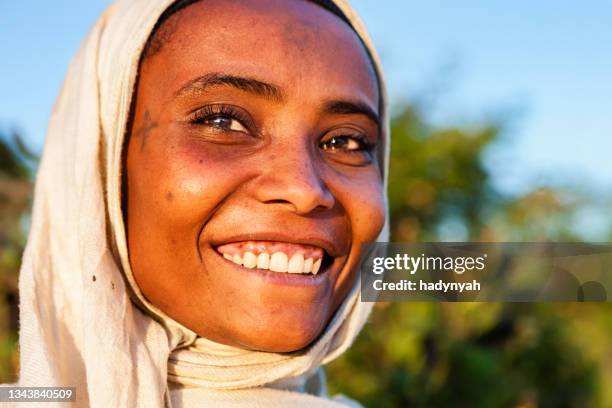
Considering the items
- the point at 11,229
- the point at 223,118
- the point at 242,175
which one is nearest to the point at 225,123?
the point at 223,118

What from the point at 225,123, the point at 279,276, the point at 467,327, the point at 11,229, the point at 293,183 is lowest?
the point at 279,276

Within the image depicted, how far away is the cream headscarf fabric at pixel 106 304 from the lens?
1.47 metres

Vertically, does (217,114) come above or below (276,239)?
above

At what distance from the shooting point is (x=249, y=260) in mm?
1469

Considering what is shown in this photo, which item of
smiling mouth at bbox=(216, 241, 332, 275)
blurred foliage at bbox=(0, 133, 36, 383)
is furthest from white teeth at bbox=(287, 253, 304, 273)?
blurred foliage at bbox=(0, 133, 36, 383)

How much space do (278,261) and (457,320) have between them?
11.1 ft

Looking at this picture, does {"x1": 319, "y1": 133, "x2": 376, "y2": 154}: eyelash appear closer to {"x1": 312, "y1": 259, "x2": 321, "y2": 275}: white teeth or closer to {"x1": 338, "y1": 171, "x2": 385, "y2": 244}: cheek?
{"x1": 338, "y1": 171, "x2": 385, "y2": 244}: cheek

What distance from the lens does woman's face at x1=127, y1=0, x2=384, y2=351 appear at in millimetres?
1455

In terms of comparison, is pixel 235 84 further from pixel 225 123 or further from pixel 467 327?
pixel 467 327

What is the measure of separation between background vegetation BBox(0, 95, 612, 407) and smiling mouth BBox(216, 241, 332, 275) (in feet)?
4.08

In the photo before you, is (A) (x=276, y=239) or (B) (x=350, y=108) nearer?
(A) (x=276, y=239)

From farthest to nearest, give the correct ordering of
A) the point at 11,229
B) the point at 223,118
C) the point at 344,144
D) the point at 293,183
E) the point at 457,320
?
the point at 457,320 < the point at 11,229 < the point at 344,144 < the point at 223,118 < the point at 293,183

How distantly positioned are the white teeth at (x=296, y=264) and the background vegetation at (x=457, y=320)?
131 cm

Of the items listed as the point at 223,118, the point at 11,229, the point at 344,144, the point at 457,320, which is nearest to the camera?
the point at 223,118
